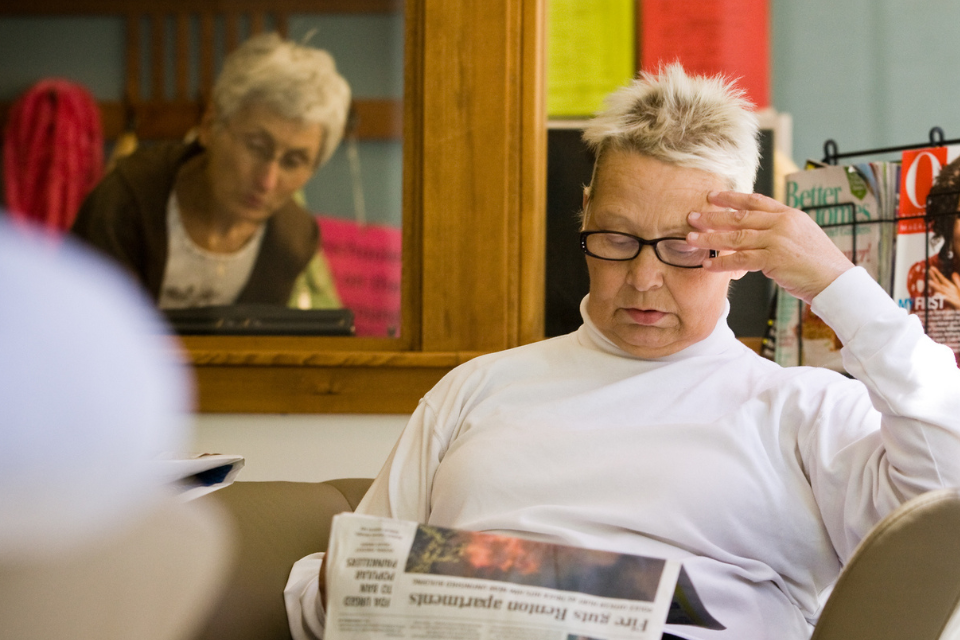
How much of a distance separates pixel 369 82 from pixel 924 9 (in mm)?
1267

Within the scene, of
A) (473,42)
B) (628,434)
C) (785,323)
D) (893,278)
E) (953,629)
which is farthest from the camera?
(473,42)

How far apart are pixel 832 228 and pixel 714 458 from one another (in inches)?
31.0

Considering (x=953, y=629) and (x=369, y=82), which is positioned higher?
(x=369, y=82)

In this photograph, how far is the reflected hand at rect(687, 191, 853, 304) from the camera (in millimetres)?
1053

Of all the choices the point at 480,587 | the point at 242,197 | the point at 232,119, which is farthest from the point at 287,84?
the point at 480,587

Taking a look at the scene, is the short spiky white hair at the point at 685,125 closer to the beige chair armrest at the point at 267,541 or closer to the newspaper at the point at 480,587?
the newspaper at the point at 480,587

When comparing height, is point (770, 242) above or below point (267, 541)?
above

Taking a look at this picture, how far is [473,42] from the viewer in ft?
6.54

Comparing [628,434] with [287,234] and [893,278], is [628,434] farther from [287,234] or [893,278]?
[287,234]

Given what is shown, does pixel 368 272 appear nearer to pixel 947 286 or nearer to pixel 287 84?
pixel 287 84

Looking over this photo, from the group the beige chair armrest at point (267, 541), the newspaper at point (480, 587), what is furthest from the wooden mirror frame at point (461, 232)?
the newspaper at point (480, 587)

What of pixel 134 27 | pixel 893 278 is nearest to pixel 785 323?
pixel 893 278

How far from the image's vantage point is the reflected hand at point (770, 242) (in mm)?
1053

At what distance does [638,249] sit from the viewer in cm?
119
